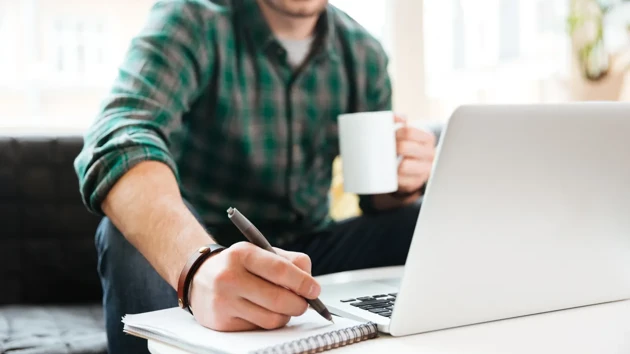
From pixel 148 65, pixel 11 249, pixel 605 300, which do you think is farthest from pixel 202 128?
pixel 605 300

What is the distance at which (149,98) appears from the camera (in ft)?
3.58

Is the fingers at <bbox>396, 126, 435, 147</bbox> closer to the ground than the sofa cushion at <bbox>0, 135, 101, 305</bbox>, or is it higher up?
higher up

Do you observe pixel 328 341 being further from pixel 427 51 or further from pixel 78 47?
pixel 427 51

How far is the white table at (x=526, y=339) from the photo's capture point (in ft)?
2.04

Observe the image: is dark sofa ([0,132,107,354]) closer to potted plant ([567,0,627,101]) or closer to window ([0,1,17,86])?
window ([0,1,17,86])

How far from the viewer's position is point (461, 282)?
25.6 inches

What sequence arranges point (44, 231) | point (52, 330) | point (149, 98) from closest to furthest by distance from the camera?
point (149, 98), point (52, 330), point (44, 231)

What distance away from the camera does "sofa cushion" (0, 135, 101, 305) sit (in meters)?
1.74

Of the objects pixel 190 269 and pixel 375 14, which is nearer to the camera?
pixel 190 269

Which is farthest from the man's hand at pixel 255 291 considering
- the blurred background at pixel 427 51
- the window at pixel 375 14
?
the window at pixel 375 14

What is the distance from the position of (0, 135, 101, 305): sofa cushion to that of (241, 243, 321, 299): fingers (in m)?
1.24

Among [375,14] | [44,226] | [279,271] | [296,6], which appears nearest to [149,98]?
[296,6]

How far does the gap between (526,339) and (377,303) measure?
0.53 ft

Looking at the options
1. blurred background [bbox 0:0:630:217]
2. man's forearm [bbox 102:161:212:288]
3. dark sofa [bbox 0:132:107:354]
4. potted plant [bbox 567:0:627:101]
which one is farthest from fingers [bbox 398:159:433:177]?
potted plant [bbox 567:0:627:101]
